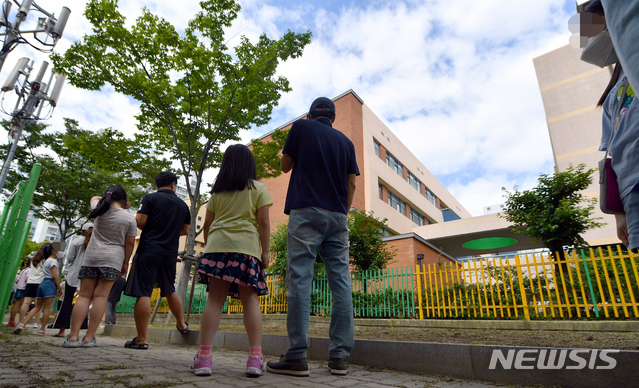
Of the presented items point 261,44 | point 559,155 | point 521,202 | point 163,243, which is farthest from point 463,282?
point 559,155

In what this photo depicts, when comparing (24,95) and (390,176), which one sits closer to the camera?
(24,95)

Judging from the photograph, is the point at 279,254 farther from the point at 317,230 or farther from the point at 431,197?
the point at 431,197

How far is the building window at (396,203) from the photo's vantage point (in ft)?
85.2

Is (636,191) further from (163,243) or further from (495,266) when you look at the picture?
(495,266)

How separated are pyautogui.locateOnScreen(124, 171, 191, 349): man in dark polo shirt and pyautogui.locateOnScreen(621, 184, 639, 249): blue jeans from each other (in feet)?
13.0

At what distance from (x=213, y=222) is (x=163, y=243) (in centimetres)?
151

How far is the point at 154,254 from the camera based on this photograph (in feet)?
13.0

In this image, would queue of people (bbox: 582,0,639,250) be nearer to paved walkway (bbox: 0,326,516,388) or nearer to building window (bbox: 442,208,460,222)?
paved walkway (bbox: 0,326,516,388)

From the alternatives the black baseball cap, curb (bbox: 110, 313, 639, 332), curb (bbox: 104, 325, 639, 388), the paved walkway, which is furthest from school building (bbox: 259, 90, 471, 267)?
the paved walkway

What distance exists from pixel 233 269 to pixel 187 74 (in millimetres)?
7987

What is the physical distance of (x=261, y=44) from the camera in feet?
32.4

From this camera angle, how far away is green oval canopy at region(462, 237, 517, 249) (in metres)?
22.3

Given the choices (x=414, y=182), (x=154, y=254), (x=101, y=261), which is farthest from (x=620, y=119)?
(x=414, y=182)

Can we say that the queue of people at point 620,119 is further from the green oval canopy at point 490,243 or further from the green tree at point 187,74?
the green oval canopy at point 490,243
